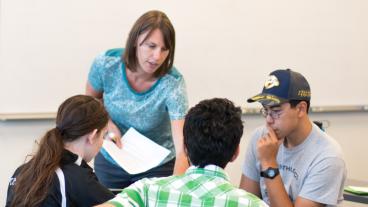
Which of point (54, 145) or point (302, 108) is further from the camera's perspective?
point (302, 108)

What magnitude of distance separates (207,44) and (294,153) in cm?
161

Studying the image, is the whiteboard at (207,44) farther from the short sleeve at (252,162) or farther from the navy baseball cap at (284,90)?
the navy baseball cap at (284,90)

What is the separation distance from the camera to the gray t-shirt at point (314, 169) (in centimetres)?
189

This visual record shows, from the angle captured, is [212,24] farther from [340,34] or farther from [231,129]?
[231,129]

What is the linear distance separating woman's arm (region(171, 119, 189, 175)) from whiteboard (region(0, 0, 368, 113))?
113 centimetres

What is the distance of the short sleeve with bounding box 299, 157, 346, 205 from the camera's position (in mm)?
1882

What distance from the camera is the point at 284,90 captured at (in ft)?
6.37

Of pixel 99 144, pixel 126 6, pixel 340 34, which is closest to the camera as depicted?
pixel 99 144

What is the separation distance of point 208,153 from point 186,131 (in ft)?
0.32

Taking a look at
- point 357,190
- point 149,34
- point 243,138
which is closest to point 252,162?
point 357,190

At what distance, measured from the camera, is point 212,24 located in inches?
137

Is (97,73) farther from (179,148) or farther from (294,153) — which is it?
(294,153)

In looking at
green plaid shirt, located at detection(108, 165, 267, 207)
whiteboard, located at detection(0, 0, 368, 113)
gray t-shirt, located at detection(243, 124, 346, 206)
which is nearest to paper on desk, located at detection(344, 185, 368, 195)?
gray t-shirt, located at detection(243, 124, 346, 206)

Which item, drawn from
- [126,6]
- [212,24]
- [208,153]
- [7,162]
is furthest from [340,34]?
[208,153]
